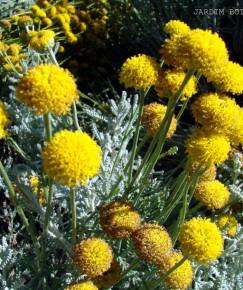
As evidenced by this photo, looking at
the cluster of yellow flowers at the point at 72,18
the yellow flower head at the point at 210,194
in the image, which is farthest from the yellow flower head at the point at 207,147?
the cluster of yellow flowers at the point at 72,18

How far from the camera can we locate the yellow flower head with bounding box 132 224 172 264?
1.14 m

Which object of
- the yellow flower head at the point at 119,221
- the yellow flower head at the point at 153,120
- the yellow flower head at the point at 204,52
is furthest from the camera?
the yellow flower head at the point at 153,120

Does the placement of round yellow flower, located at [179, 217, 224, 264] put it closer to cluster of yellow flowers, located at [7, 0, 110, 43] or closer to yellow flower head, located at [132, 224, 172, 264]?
yellow flower head, located at [132, 224, 172, 264]

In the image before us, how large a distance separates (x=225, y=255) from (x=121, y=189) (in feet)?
1.20

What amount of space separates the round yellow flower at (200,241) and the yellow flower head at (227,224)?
0.40m

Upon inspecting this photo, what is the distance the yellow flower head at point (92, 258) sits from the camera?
1124 millimetres

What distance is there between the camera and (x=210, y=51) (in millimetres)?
1103

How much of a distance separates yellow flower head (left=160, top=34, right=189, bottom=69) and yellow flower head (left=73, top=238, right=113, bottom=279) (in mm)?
421

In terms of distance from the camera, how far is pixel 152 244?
3.73 ft

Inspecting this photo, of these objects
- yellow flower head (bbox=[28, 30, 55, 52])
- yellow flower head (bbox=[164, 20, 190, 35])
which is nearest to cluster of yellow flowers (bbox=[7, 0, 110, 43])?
yellow flower head (bbox=[28, 30, 55, 52])

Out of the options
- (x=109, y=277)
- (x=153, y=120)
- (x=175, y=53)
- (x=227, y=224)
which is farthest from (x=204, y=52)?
(x=227, y=224)

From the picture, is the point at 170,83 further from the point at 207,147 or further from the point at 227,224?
the point at 227,224

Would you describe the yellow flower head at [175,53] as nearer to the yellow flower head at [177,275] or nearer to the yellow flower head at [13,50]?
the yellow flower head at [177,275]

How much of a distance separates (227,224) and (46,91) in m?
0.80
